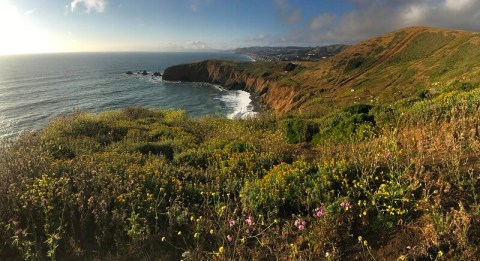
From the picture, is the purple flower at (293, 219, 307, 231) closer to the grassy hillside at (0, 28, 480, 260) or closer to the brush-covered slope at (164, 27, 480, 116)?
the grassy hillside at (0, 28, 480, 260)

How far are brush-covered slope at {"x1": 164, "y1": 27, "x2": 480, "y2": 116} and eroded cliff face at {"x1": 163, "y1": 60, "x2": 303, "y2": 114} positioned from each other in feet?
0.81

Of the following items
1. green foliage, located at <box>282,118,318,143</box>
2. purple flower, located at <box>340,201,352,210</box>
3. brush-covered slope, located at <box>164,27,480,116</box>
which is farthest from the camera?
brush-covered slope, located at <box>164,27,480,116</box>

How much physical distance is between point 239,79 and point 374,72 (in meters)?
43.5

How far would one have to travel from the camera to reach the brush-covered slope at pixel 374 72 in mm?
44456

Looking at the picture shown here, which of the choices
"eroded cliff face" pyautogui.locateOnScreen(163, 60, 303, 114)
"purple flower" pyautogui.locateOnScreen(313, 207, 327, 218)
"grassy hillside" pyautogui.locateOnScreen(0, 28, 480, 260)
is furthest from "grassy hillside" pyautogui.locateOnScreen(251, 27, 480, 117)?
"purple flower" pyautogui.locateOnScreen(313, 207, 327, 218)

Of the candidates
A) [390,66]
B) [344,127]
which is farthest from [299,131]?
[390,66]

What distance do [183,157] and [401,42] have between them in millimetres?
76693

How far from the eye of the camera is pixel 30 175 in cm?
599

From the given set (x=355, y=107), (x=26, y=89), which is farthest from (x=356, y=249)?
(x=26, y=89)

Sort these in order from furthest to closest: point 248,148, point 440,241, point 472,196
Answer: point 248,148 → point 472,196 → point 440,241

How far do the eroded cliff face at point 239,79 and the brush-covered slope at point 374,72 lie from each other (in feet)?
0.81

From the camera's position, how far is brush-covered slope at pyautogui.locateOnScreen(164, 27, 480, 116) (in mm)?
44456

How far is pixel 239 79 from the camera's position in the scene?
95688mm

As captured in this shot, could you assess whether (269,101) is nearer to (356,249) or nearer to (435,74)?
(435,74)
